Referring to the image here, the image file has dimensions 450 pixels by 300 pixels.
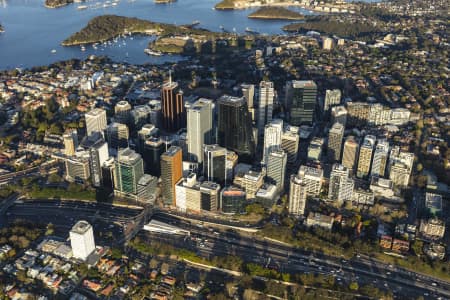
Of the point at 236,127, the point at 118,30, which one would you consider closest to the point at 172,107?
the point at 236,127

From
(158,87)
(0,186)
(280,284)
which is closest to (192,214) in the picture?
(280,284)

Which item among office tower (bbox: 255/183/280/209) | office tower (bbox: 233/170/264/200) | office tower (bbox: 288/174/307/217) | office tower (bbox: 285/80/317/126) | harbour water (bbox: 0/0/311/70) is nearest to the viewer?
office tower (bbox: 288/174/307/217)

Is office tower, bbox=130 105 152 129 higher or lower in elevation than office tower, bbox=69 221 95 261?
higher

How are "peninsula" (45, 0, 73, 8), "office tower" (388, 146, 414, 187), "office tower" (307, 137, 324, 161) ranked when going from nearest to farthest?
"office tower" (388, 146, 414, 187) < "office tower" (307, 137, 324, 161) < "peninsula" (45, 0, 73, 8)

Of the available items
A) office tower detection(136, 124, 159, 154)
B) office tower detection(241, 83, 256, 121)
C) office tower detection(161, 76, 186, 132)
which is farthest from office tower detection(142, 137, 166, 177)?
office tower detection(241, 83, 256, 121)

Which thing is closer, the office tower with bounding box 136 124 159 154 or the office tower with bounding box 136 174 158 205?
the office tower with bounding box 136 174 158 205

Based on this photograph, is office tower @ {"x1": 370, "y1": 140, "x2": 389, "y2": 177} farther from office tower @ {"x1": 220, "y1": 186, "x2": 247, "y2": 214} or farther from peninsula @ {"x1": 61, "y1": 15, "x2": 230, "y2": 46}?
peninsula @ {"x1": 61, "y1": 15, "x2": 230, "y2": 46}
